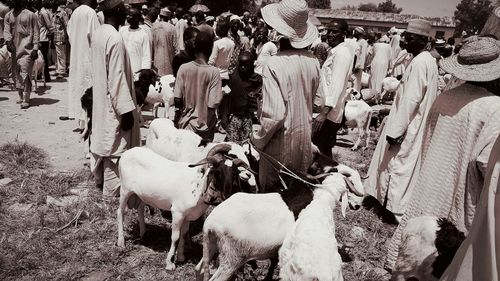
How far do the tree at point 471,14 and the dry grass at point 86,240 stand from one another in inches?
3133

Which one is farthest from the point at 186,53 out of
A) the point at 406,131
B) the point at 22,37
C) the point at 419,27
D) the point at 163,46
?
the point at 406,131

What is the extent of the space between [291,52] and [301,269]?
1.71 meters

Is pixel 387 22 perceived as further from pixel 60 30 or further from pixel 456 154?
pixel 456 154

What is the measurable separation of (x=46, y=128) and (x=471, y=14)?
8768 cm

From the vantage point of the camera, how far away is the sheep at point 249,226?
119 inches

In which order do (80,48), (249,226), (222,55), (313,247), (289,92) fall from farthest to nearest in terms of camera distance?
(222,55) < (80,48) < (289,92) < (249,226) < (313,247)

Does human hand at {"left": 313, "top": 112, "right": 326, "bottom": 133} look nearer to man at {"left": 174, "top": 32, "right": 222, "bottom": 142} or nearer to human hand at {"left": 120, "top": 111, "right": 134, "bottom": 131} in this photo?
man at {"left": 174, "top": 32, "right": 222, "bottom": 142}

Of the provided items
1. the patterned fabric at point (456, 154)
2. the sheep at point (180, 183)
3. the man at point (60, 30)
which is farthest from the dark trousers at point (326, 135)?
the man at point (60, 30)

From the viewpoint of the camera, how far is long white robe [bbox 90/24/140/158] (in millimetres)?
4637

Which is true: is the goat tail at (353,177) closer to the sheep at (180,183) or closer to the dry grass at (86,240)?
the sheep at (180,183)

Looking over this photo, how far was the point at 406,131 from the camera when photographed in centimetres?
493

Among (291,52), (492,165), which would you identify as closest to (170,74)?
(291,52)

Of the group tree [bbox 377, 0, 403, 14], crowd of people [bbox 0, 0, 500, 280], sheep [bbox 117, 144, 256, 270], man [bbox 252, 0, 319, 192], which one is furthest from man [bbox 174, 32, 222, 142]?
tree [bbox 377, 0, 403, 14]

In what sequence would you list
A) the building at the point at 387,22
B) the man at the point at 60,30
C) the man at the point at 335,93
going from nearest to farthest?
the man at the point at 335,93 → the man at the point at 60,30 → the building at the point at 387,22
